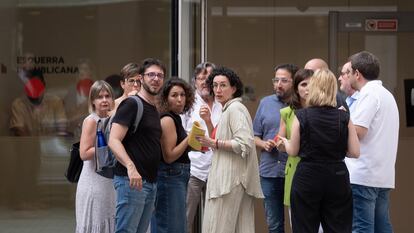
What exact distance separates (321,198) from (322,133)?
47 centimetres

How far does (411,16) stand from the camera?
873cm

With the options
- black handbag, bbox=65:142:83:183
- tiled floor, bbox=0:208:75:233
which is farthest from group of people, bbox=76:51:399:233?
tiled floor, bbox=0:208:75:233

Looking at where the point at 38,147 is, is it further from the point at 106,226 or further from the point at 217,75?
the point at 217,75

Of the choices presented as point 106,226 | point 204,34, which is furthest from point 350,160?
point 204,34

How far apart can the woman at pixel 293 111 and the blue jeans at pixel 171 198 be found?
842 mm

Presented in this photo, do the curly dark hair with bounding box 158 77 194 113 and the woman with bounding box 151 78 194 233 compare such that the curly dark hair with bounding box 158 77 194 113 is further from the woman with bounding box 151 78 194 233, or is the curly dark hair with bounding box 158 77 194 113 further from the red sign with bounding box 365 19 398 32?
the red sign with bounding box 365 19 398 32

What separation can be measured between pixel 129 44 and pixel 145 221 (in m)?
3.50

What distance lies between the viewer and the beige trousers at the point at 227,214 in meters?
6.11

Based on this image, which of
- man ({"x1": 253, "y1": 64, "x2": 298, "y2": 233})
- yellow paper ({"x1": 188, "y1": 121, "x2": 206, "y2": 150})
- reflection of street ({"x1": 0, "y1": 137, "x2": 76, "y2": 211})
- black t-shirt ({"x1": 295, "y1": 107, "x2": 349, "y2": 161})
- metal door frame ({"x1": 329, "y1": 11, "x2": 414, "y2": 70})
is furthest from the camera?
reflection of street ({"x1": 0, "y1": 137, "x2": 76, "y2": 211})

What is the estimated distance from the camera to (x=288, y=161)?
243 inches

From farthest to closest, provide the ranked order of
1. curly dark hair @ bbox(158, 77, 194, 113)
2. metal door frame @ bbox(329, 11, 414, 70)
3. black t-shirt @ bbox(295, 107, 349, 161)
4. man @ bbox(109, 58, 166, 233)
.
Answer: metal door frame @ bbox(329, 11, 414, 70) → curly dark hair @ bbox(158, 77, 194, 113) → man @ bbox(109, 58, 166, 233) → black t-shirt @ bbox(295, 107, 349, 161)

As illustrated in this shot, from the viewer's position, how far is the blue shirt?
6.79 meters

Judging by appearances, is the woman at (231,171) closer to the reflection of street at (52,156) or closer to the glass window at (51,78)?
the glass window at (51,78)

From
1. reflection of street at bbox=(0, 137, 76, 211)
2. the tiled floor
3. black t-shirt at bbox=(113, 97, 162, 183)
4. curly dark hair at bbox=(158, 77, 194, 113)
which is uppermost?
curly dark hair at bbox=(158, 77, 194, 113)
